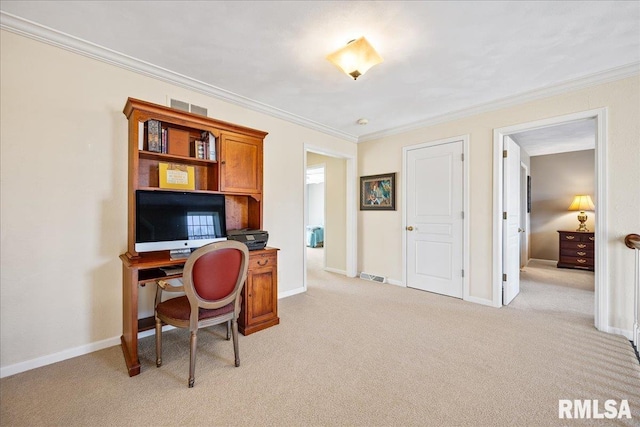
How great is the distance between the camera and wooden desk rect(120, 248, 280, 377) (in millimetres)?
1972

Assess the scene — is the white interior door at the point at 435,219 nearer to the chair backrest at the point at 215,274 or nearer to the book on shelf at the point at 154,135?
the chair backrest at the point at 215,274

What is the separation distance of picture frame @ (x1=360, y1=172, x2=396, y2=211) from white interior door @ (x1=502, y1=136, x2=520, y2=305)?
4.95 feet

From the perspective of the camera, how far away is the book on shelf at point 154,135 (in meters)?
2.30

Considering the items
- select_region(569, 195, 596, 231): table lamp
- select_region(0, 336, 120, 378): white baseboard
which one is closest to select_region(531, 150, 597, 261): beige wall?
select_region(569, 195, 596, 231): table lamp

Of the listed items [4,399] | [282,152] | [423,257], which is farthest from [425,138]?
[4,399]

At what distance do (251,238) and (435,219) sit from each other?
266 cm

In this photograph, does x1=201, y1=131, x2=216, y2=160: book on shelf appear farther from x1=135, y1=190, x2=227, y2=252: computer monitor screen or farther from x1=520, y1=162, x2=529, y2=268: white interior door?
x1=520, y1=162, x2=529, y2=268: white interior door

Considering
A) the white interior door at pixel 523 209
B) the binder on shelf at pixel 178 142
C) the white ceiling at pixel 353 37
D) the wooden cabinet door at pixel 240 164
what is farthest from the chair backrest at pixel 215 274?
the white interior door at pixel 523 209

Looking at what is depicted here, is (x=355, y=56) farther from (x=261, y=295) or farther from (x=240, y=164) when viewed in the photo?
(x=261, y=295)

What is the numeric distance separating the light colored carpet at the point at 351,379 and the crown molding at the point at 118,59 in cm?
250

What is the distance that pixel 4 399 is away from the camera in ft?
5.53

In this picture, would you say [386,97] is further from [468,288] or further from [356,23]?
[468,288]

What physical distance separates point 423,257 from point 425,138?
1779mm

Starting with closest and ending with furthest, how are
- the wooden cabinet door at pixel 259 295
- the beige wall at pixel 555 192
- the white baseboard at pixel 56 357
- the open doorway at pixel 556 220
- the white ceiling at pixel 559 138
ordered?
the white baseboard at pixel 56 357
the wooden cabinet door at pixel 259 295
the open doorway at pixel 556 220
the white ceiling at pixel 559 138
the beige wall at pixel 555 192
